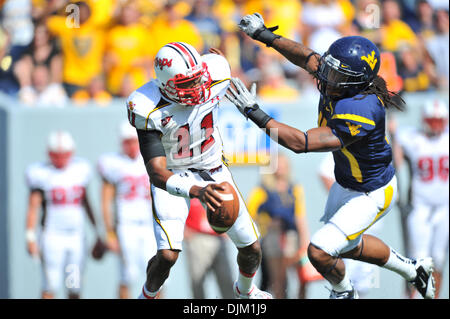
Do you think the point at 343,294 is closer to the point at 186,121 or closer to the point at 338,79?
the point at 338,79

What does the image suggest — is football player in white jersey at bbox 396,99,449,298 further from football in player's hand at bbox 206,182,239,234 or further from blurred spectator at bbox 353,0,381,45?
football in player's hand at bbox 206,182,239,234

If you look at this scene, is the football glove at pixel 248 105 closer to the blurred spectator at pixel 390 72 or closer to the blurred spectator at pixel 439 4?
the blurred spectator at pixel 390 72

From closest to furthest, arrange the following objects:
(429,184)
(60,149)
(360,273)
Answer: (360,273)
(60,149)
(429,184)

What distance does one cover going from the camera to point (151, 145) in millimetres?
4566

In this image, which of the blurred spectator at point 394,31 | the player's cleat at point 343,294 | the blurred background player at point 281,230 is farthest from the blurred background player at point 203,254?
the blurred spectator at point 394,31

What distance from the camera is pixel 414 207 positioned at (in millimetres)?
7824

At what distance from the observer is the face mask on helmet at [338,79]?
473cm

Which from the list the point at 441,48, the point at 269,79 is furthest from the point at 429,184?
the point at 269,79

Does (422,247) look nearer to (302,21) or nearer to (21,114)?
(302,21)

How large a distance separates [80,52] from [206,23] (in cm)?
147

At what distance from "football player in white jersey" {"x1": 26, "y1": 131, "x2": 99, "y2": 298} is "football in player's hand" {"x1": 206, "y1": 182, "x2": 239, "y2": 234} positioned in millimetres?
3367

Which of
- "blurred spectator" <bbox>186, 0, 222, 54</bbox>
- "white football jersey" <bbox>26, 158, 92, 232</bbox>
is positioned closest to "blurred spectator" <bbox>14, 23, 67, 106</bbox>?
"white football jersey" <bbox>26, 158, 92, 232</bbox>

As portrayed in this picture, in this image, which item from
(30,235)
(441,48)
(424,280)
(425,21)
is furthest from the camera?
(425,21)

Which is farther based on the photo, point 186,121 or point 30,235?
point 30,235
